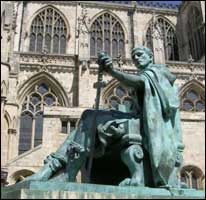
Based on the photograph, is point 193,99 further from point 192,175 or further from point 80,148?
point 80,148

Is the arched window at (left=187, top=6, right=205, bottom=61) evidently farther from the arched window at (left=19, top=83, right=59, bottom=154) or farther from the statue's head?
the statue's head

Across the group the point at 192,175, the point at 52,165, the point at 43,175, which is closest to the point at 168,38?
the point at 192,175

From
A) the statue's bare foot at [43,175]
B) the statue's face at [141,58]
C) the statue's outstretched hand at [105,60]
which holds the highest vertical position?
the statue's face at [141,58]

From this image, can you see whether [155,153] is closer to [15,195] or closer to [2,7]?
[15,195]

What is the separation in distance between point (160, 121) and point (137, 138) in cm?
28

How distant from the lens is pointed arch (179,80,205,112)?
22.4 metres

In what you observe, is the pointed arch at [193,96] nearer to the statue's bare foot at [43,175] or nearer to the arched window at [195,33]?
the arched window at [195,33]

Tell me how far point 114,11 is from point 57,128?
48.0 feet

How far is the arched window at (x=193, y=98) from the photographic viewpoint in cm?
2252

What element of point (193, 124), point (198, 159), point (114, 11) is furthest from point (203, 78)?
point (114, 11)

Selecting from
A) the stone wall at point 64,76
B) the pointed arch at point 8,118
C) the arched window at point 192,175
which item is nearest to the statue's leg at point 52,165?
the stone wall at point 64,76

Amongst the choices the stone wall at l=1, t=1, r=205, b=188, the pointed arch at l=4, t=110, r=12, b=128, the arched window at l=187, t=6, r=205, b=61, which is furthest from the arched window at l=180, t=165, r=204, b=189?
the arched window at l=187, t=6, r=205, b=61

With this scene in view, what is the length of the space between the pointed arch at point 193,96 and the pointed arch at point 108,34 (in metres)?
6.04

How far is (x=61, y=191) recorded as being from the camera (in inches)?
99.5
